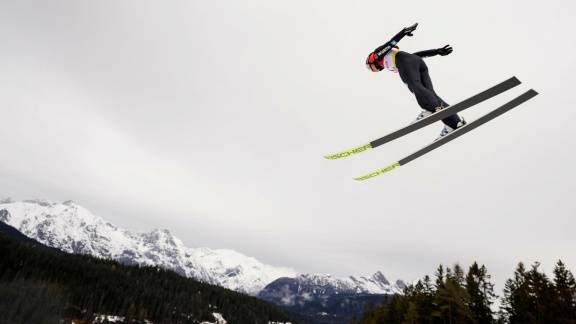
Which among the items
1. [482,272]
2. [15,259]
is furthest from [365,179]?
[15,259]

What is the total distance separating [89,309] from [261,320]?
67546 mm

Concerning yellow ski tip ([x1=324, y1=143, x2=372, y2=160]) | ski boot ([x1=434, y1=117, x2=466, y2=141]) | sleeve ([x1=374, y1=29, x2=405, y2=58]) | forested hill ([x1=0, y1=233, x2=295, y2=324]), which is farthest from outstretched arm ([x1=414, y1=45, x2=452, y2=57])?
forested hill ([x1=0, y1=233, x2=295, y2=324])

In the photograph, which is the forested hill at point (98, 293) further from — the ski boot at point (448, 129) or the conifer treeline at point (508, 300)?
the ski boot at point (448, 129)

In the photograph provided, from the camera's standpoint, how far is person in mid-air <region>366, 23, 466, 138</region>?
789cm

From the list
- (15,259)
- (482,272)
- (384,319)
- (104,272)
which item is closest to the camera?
(482,272)

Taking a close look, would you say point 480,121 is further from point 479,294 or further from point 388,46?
point 479,294

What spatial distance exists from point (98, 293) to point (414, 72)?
138239 mm

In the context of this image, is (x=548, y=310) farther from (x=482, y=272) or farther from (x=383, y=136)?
(x=383, y=136)

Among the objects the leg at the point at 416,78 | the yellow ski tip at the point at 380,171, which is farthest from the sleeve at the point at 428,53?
the yellow ski tip at the point at 380,171

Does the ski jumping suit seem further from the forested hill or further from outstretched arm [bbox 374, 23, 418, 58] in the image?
the forested hill

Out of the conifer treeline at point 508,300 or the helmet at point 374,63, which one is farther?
the conifer treeline at point 508,300

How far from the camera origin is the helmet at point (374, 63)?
841 centimetres

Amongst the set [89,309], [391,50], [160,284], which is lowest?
[89,309]

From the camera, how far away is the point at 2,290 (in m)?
100
